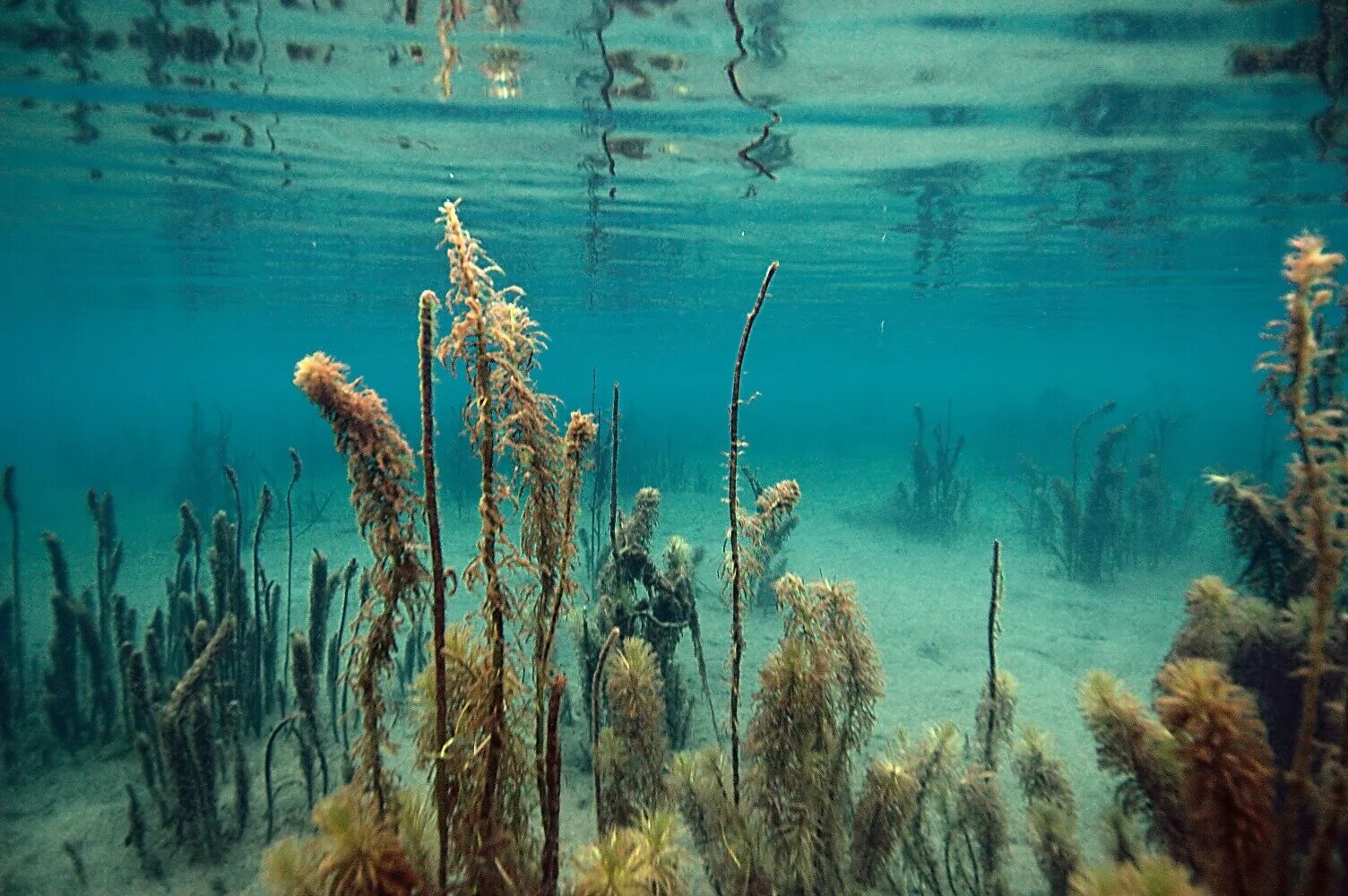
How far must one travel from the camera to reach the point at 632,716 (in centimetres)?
500

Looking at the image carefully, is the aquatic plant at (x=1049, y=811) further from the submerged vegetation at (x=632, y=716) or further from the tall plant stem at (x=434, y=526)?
the tall plant stem at (x=434, y=526)

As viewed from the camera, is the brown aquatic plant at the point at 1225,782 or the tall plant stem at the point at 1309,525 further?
the brown aquatic plant at the point at 1225,782

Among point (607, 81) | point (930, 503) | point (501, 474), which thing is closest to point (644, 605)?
point (501, 474)

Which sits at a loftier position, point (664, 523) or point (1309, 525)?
point (1309, 525)

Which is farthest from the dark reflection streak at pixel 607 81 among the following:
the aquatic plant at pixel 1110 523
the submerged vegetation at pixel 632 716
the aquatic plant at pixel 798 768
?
the aquatic plant at pixel 1110 523

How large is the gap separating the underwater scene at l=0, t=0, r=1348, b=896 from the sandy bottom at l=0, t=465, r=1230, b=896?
0.32ft

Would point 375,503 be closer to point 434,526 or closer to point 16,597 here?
point 434,526

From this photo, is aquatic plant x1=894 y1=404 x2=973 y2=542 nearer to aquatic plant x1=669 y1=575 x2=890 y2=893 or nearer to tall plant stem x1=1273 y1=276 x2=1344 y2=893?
aquatic plant x1=669 y1=575 x2=890 y2=893

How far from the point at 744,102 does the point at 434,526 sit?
1282 centimetres

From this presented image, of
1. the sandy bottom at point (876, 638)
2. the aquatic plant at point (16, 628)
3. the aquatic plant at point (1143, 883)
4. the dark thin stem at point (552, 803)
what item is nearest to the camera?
the aquatic plant at point (1143, 883)

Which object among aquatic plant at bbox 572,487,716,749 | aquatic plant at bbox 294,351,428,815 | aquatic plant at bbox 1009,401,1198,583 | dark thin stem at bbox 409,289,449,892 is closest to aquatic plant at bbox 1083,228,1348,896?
dark thin stem at bbox 409,289,449,892

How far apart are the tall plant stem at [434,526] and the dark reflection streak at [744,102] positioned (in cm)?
955

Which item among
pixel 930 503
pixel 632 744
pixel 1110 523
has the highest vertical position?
pixel 632 744

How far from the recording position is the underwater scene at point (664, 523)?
10.4 feet
